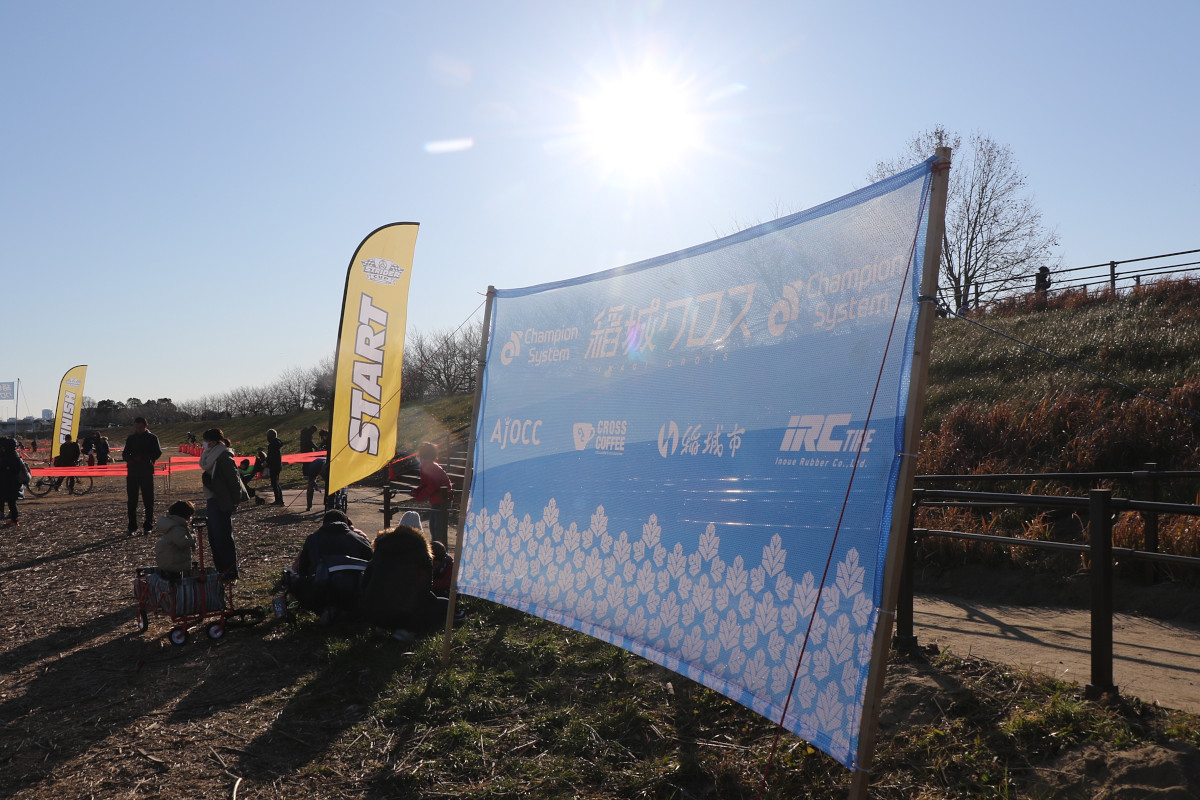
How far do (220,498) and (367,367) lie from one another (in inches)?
88.3

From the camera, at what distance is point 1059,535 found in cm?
Result: 916

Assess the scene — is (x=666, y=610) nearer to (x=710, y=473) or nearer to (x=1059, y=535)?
(x=710, y=473)

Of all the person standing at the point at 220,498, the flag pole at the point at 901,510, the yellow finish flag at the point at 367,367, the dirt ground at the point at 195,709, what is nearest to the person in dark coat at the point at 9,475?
the dirt ground at the point at 195,709

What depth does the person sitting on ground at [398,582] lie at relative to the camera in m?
6.85

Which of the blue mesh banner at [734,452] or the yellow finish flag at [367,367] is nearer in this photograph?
the blue mesh banner at [734,452]

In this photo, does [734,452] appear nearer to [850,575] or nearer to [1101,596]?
[850,575]

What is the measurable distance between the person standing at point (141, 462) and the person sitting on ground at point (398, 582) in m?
6.76

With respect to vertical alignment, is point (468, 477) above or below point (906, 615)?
above

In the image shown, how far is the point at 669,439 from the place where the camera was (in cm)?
442

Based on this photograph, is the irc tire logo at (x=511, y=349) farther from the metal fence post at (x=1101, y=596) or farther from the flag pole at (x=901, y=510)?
the metal fence post at (x=1101, y=596)

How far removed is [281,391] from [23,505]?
271 ft

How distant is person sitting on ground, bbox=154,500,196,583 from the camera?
289 inches

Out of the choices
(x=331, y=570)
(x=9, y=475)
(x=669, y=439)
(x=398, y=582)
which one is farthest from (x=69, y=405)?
(x=669, y=439)

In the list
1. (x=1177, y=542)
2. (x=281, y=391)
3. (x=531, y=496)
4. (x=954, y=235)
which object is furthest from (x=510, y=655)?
(x=281, y=391)
